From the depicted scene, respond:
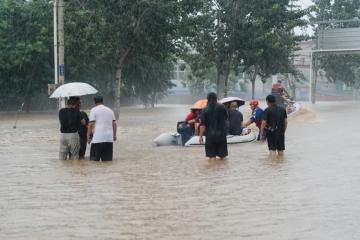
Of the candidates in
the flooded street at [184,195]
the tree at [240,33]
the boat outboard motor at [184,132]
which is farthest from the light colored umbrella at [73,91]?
the tree at [240,33]

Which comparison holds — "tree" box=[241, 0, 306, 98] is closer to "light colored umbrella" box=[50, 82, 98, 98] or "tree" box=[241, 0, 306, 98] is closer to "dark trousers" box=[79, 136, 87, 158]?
"light colored umbrella" box=[50, 82, 98, 98]

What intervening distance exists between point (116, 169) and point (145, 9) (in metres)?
16.3

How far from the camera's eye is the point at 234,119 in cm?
1789

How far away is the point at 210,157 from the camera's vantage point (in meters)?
14.0

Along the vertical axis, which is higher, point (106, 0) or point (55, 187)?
point (106, 0)

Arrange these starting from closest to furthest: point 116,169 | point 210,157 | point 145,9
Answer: point 116,169 → point 210,157 → point 145,9

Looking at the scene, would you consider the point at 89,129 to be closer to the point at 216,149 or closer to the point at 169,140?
the point at 216,149

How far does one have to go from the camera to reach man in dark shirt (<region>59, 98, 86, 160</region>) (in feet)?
46.3

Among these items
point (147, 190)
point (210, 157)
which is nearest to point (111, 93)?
point (210, 157)

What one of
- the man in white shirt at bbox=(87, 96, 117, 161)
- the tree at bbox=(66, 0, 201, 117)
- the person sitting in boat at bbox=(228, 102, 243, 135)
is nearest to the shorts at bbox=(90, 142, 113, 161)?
the man in white shirt at bbox=(87, 96, 117, 161)

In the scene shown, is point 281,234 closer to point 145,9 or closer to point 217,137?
point 217,137

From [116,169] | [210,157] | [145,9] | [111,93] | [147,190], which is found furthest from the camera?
[111,93]

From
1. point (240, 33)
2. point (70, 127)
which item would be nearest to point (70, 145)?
point (70, 127)

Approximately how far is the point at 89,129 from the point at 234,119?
5.02 metres
